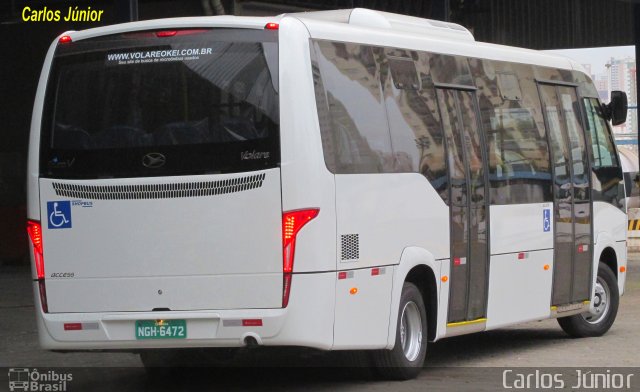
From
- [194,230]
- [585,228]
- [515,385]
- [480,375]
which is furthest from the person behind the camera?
[585,228]

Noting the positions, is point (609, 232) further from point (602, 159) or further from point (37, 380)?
point (37, 380)

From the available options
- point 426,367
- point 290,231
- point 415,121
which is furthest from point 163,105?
point 426,367

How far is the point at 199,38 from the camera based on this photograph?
10031 millimetres

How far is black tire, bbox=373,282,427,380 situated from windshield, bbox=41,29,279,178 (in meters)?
1.96

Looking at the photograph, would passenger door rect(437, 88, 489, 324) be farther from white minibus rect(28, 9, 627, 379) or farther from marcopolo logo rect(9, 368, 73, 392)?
marcopolo logo rect(9, 368, 73, 392)

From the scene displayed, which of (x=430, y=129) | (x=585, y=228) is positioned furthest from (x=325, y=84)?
(x=585, y=228)

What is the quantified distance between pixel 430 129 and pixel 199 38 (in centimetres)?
238

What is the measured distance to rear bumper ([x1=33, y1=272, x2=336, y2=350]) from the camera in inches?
380

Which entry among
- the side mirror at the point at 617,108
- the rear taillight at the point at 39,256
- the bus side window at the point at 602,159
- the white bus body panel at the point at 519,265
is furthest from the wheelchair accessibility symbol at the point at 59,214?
the side mirror at the point at 617,108

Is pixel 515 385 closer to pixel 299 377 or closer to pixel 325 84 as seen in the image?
pixel 299 377

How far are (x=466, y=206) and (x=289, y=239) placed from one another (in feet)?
8.80

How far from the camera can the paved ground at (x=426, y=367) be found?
11078mm

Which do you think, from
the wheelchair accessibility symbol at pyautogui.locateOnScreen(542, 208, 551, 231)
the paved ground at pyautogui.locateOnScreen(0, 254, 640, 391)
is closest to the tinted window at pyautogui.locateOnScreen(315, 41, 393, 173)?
the paved ground at pyautogui.locateOnScreen(0, 254, 640, 391)

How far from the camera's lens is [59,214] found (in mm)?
10266
